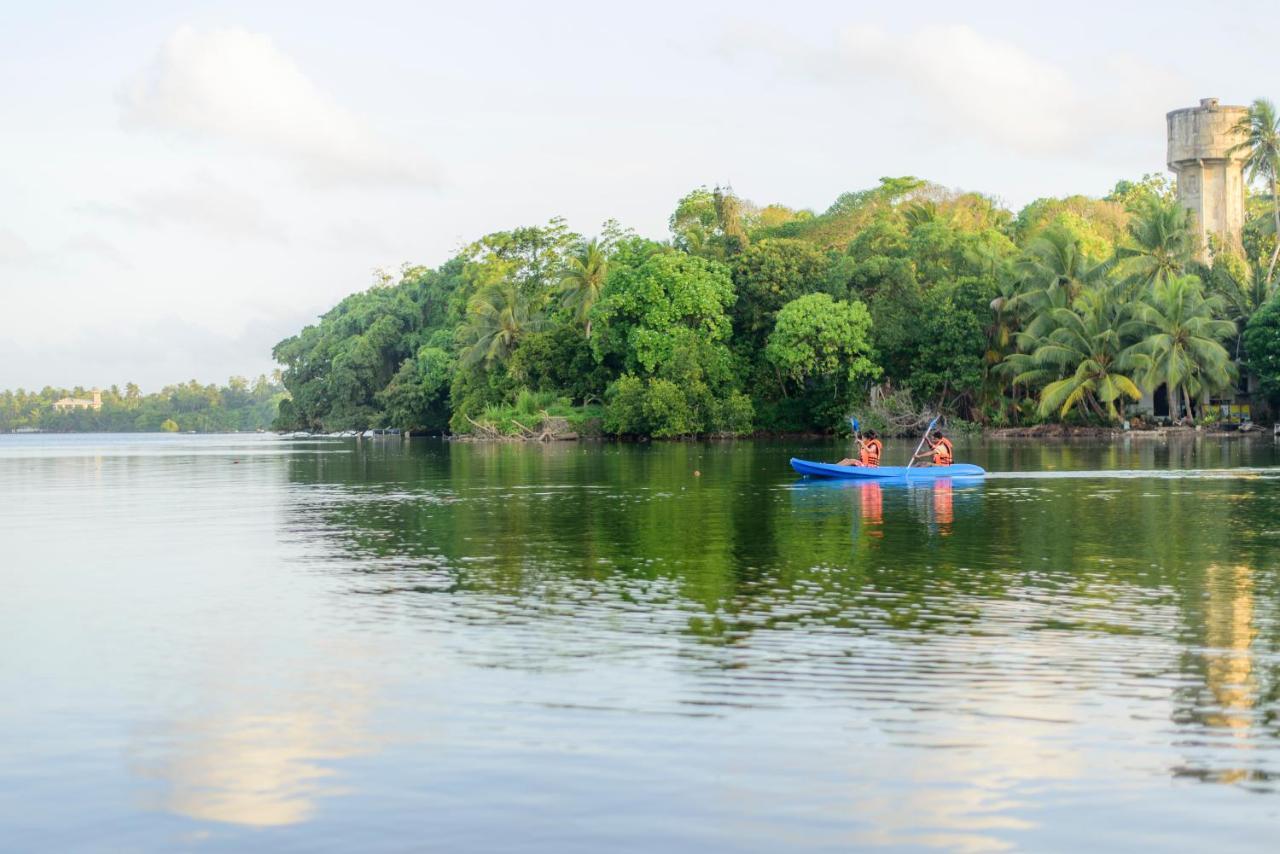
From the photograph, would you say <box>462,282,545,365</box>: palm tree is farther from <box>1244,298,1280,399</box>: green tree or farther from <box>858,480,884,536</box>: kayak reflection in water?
<box>858,480,884,536</box>: kayak reflection in water

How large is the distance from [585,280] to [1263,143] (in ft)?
139

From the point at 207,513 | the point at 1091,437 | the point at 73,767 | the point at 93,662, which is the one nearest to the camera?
the point at 73,767

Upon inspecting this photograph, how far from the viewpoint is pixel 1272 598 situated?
15562 mm

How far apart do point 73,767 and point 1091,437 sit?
69437 millimetres

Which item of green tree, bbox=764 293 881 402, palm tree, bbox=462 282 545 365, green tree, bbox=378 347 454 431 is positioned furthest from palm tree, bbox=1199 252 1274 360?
green tree, bbox=378 347 454 431

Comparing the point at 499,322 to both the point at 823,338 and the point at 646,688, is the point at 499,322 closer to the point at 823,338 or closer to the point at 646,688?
the point at 823,338

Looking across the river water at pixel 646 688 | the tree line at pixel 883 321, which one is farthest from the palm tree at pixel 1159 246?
the river water at pixel 646 688

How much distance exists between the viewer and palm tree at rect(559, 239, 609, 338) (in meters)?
84.2

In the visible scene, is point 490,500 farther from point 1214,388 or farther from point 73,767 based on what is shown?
point 1214,388

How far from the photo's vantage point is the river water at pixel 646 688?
7680mm

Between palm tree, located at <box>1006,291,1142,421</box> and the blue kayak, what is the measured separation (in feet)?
112

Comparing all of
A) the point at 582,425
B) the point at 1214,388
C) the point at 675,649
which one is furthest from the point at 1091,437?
the point at 675,649

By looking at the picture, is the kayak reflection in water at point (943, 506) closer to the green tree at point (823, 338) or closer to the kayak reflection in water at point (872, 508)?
the kayak reflection in water at point (872, 508)

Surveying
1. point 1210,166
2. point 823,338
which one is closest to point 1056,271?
point 823,338
